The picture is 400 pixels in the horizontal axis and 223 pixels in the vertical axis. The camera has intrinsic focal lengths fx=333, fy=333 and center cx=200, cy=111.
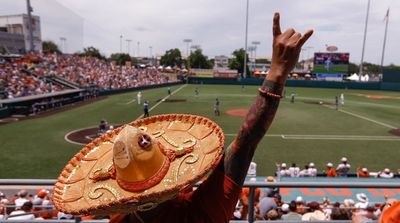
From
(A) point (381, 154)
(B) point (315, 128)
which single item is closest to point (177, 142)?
(A) point (381, 154)

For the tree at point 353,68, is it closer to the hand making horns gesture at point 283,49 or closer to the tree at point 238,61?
the tree at point 238,61

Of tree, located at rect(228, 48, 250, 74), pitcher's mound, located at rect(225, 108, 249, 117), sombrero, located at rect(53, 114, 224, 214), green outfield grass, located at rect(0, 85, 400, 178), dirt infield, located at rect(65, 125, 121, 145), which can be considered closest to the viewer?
sombrero, located at rect(53, 114, 224, 214)

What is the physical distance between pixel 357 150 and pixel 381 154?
1041 mm

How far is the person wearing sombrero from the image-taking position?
1316 millimetres

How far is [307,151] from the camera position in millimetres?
15883

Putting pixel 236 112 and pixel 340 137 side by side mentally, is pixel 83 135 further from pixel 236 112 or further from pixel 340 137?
pixel 340 137

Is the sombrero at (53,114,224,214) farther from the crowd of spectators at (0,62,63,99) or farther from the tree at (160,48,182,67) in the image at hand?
the tree at (160,48,182,67)

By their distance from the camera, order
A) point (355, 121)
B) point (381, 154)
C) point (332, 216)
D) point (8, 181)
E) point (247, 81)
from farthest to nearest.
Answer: point (247, 81) < point (355, 121) < point (381, 154) < point (332, 216) < point (8, 181)

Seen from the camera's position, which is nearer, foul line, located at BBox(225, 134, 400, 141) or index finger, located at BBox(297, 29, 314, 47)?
index finger, located at BBox(297, 29, 314, 47)

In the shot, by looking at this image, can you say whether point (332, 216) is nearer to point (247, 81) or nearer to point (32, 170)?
point (32, 170)

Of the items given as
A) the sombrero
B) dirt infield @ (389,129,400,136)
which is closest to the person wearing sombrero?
the sombrero

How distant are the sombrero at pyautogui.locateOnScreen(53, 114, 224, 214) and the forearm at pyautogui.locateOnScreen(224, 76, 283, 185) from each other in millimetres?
94

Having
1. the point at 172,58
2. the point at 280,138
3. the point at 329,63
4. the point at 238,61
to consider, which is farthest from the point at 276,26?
the point at 172,58

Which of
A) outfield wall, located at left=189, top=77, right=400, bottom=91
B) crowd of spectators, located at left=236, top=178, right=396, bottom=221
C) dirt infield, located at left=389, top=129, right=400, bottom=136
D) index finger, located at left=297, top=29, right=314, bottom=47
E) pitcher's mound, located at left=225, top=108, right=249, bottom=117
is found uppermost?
index finger, located at left=297, top=29, right=314, bottom=47
